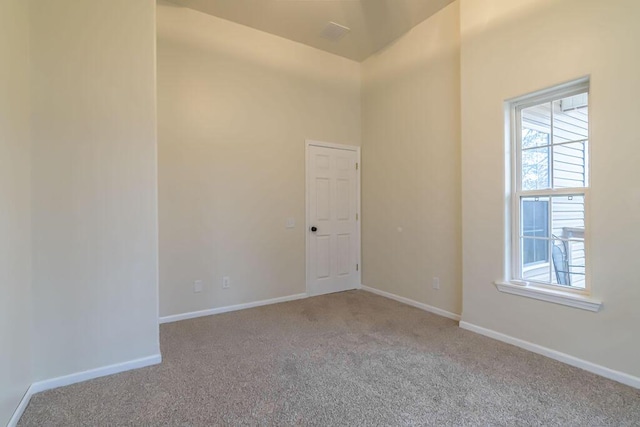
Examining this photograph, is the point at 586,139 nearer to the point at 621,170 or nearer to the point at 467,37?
the point at 621,170

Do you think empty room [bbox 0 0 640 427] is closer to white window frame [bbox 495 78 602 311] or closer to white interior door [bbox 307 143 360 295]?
white window frame [bbox 495 78 602 311]

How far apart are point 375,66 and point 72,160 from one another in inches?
147

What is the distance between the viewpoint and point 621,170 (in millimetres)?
2029

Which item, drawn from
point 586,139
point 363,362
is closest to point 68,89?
point 363,362

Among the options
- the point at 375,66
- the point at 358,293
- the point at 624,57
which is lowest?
the point at 358,293

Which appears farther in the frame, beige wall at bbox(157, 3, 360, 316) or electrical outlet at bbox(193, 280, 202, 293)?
electrical outlet at bbox(193, 280, 202, 293)

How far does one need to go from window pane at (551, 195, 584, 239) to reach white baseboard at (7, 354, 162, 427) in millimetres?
3311

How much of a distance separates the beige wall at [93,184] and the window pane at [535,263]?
308cm

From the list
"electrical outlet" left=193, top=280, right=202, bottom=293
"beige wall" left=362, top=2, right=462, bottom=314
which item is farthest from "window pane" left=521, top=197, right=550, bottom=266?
"electrical outlet" left=193, top=280, right=202, bottom=293

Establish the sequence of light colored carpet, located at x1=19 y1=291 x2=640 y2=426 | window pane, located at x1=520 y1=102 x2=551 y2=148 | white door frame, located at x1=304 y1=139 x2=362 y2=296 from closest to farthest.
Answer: light colored carpet, located at x1=19 y1=291 x2=640 y2=426, window pane, located at x1=520 y1=102 x2=551 y2=148, white door frame, located at x1=304 y1=139 x2=362 y2=296

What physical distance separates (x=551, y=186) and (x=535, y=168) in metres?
0.21

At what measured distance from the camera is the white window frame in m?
2.32

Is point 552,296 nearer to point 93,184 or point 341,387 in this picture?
point 341,387

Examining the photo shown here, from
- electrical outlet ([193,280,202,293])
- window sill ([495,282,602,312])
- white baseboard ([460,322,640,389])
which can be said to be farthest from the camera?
electrical outlet ([193,280,202,293])
